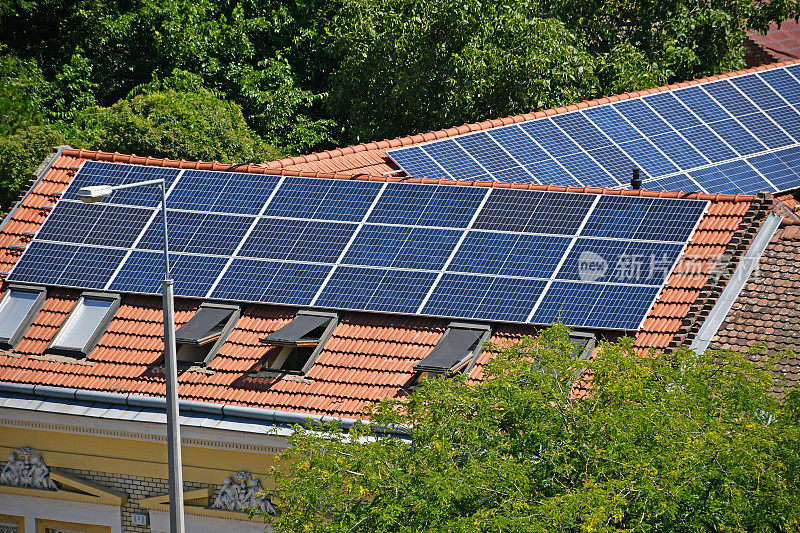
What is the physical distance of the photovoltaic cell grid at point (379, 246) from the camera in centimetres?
2012

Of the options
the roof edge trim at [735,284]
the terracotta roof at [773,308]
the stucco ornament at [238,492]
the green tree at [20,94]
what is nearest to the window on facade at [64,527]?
the stucco ornament at [238,492]

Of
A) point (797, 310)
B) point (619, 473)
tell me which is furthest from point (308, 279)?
point (619, 473)

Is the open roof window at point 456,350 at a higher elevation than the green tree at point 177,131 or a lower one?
lower

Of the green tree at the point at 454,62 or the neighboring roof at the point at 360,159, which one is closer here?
the neighboring roof at the point at 360,159

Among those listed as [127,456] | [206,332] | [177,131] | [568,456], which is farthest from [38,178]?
[568,456]

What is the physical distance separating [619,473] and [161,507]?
9344 mm

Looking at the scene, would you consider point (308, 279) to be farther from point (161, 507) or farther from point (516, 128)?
point (516, 128)

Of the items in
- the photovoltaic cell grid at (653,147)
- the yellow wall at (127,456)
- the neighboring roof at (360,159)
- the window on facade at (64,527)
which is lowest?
the window on facade at (64,527)

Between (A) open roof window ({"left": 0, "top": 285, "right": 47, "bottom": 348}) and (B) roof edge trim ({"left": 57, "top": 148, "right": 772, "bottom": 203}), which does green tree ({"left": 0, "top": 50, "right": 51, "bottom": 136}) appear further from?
(A) open roof window ({"left": 0, "top": 285, "right": 47, "bottom": 348})

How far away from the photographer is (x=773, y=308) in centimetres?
1922

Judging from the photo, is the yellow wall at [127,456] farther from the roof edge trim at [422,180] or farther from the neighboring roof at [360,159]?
the neighboring roof at [360,159]

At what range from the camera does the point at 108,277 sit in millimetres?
22516

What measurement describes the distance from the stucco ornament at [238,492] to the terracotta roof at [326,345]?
1145 millimetres

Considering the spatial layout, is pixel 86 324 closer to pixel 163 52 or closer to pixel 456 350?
pixel 456 350
